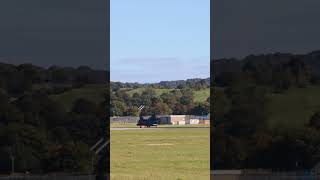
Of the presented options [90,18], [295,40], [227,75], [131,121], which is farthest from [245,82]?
[131,121]

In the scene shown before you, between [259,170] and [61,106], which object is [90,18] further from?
[259,170]

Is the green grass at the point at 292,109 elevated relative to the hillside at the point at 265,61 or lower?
lower

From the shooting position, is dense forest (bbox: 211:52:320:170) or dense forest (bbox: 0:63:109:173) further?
dense forest (bbox: 211:52:320:170)

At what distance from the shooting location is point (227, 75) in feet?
43.1

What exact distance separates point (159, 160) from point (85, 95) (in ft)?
47.9

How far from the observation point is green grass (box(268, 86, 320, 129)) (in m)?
13.2

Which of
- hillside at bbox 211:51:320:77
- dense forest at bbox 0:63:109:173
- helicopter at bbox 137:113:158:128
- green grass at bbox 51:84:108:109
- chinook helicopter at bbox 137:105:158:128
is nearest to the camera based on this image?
dense forest at bbox 0:63:109:173

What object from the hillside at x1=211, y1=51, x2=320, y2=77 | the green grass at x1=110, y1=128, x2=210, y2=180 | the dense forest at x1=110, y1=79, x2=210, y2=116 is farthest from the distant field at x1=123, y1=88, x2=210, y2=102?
the hillside at x1=211, y1=51, x2=320, y2=77

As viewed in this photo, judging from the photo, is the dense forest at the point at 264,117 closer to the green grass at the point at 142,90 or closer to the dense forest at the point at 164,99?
the dense forest at the point at 164,99

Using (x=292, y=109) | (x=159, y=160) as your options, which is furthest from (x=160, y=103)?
(x=292, y=109)

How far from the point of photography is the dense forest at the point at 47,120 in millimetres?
12500

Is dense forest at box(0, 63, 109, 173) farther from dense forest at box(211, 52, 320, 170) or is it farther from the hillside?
dense forest at box(211, 52, 320, 170)

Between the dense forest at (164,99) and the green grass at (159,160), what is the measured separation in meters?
12.8

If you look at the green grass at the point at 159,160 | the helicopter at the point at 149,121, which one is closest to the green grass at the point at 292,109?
the green grass at the point at 159,160
